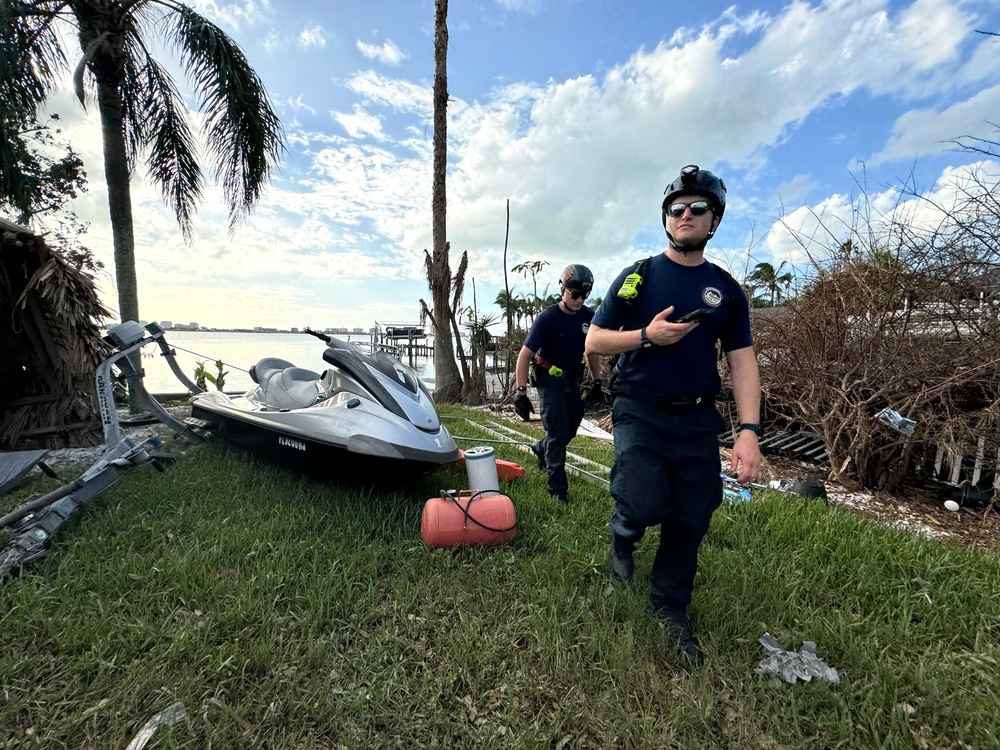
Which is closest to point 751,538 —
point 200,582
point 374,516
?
point 374,516

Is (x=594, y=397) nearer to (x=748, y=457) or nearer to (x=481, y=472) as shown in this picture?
(x=481, y=472)

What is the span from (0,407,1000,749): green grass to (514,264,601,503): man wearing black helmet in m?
0.75

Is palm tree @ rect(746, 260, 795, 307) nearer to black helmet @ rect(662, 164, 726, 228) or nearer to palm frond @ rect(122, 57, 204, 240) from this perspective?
black helmet @ rect(662, 164, 726, 228)

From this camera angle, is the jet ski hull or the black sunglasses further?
the jet ski hull

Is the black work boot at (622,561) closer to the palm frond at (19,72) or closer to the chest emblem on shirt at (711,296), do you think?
the chest emblem on shirt at (711,296)

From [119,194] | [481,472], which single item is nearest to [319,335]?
[481,472]

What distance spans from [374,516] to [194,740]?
1.65 metres

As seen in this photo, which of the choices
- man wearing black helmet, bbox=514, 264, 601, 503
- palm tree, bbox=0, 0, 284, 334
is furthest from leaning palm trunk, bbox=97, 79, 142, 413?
man wearing black helmet, bbox=514, 264, 601, 503

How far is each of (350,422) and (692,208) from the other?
2441 millimetres

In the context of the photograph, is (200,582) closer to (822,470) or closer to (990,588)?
(990,588)

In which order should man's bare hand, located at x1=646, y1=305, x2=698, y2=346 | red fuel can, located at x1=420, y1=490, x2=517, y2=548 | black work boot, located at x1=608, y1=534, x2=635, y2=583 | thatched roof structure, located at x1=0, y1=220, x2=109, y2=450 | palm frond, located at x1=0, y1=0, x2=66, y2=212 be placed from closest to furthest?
man's bare hand, located at x1=646, y1=305, x2=698, y2=346, black work boot, located at x1=608, y1=534, x2=635, y2=583, red fuel can, located at x1=420, y1=490, x2=517, y2=548, thatched roof structure, located at x1=0, y1=220, x2=109, y2=450, palm frond, located at x1=0, y1=0, x2=66, y2=212

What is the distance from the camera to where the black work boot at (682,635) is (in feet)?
6.50

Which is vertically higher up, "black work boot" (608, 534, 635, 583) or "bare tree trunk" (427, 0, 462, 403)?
"bare tree trunk" (427, 0, 462, 403)

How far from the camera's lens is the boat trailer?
2.48m
